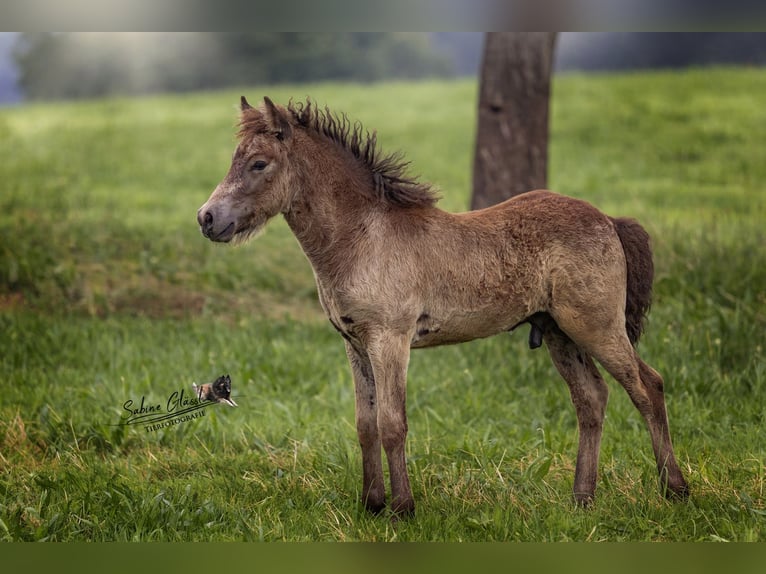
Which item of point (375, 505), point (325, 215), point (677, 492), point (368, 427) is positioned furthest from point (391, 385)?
point (677, 492)

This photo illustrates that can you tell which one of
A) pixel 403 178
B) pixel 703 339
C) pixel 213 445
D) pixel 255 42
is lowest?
pixel 213 445

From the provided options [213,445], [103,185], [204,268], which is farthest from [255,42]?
[213,445]

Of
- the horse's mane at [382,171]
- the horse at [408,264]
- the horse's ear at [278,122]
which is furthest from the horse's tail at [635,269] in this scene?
the horse's ear at [278,122]

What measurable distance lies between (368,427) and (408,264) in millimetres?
1036

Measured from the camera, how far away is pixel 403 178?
17.1ft

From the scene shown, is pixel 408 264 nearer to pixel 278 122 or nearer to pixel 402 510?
pixel 278 122

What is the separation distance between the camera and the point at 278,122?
476 cm

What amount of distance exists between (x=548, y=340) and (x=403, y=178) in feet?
4.70

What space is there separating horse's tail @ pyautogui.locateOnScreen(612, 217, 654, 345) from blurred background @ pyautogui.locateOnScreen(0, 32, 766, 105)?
27.0 ft

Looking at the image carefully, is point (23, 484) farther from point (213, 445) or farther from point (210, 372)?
point (210, 372)

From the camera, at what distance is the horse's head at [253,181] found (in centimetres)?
465

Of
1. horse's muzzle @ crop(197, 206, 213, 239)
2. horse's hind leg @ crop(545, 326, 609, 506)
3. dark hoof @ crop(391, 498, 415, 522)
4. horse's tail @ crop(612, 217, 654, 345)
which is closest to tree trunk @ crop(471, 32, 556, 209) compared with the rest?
horse's tail @ crop(612, 217, 654, 345)

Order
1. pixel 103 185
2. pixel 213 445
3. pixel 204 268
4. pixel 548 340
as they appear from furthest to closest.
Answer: pixel 103 185
pixel 204 268
pixel 213 445
pixel 548 340

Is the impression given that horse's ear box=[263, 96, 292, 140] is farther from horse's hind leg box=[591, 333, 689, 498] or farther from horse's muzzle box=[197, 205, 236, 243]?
horse's hind leg box=[591, 333, 689, 498]
